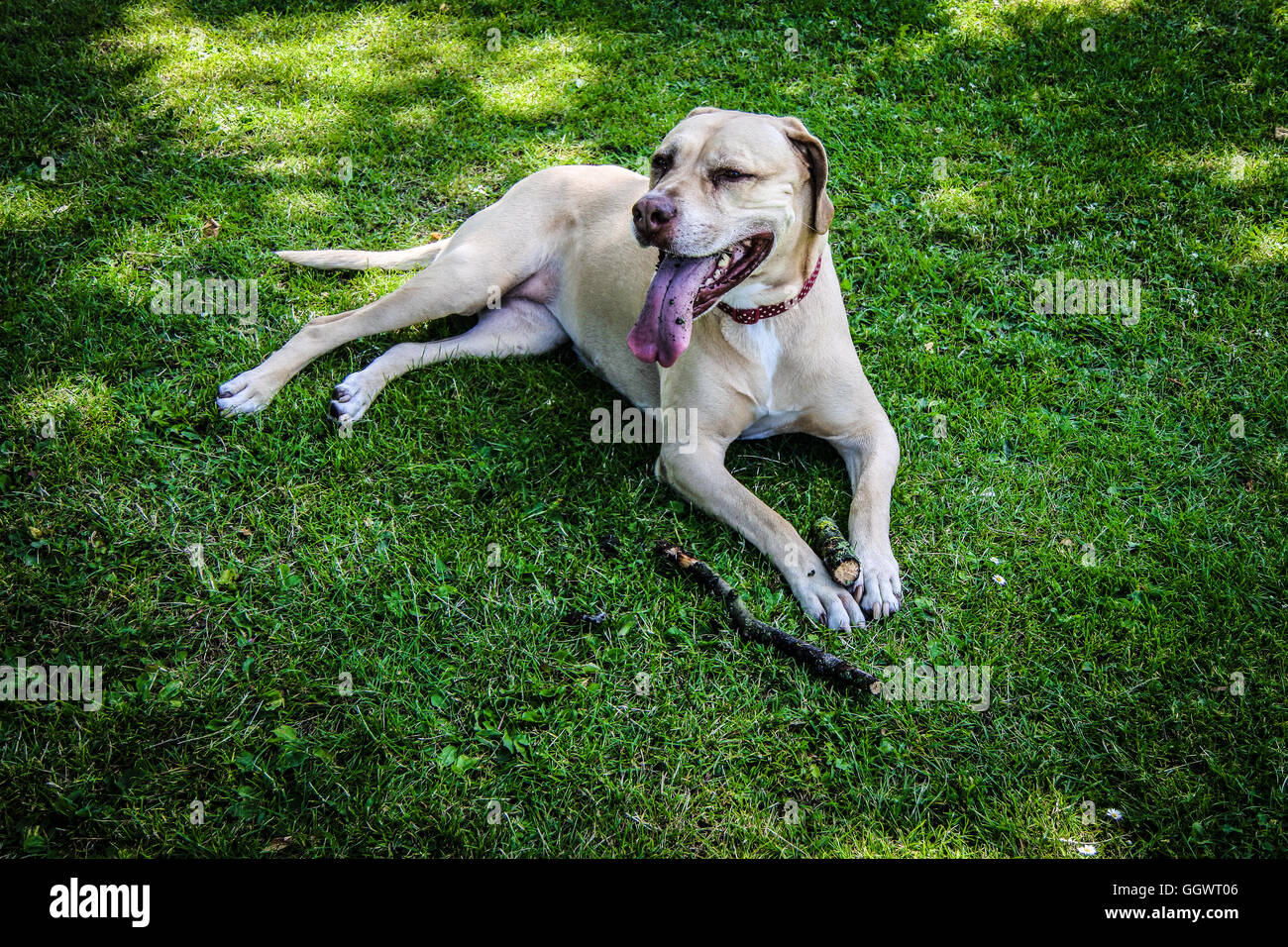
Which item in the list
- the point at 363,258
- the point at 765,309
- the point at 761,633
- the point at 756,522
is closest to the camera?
the point at 761,633

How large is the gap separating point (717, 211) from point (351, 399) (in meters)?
1.94

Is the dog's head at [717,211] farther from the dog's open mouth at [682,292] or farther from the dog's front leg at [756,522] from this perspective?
the dog's front leg at [756,522]

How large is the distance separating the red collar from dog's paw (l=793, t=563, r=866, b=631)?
1.13 metres

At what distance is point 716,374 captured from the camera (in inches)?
149

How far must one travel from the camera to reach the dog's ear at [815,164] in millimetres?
3471

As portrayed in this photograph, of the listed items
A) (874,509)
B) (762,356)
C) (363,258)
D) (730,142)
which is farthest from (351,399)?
(874,509)

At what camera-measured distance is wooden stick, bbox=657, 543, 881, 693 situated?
122 inches

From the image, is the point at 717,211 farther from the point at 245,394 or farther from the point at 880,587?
the point at 245,394

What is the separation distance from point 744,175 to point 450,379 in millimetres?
1789

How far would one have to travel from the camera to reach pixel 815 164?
3494mm

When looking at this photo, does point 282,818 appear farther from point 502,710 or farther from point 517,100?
point 517,100

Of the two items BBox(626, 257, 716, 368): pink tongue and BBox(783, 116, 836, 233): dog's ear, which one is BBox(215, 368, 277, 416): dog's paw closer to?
BBox(626, 257, 716, 368): pink tongue

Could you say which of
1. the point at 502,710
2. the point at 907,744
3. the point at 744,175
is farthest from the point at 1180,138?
the point at 502,710

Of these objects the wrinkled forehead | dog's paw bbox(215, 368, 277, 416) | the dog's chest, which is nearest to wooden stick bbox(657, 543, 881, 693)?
the dog's chest
